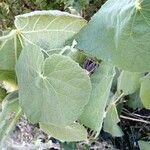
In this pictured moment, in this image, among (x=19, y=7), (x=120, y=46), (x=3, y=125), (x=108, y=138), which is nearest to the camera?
(x=120, y=46)

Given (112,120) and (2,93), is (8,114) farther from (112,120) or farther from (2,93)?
(112,120)

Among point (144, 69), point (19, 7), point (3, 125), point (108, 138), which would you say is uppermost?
point (144, 69)

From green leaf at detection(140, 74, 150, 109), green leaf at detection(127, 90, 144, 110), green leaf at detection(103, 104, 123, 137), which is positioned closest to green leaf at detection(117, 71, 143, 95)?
green leaf at detection(140, 74, 150, 109)

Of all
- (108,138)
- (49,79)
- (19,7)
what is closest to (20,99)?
(49,79)

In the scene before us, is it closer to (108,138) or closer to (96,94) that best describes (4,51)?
(96,94)

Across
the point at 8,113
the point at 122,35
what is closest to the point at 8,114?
the point at 8,113

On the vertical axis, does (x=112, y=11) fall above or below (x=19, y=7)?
above

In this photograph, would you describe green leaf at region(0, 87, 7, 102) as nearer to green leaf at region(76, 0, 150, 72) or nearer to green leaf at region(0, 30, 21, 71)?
green leaf at region(0, 30, 21, 71)

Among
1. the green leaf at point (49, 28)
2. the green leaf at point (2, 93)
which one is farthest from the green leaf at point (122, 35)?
the green leaf at point (2, 93)

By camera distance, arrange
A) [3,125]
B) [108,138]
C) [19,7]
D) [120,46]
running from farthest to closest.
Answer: [19,7] < [108,138] < [3,125] < [120,46]
